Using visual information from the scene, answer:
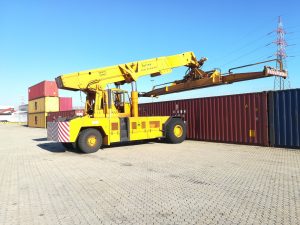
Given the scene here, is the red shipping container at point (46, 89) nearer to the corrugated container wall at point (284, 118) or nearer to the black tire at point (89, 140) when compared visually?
the black tire at point (89, 140)

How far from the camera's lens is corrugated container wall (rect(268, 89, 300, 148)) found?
12000 millimetres

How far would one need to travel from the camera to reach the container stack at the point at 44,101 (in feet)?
148

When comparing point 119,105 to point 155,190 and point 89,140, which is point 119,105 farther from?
point 155,190

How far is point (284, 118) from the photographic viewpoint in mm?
12406

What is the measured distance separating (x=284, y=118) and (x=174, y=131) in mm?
5388

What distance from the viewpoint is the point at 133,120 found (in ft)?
45.9

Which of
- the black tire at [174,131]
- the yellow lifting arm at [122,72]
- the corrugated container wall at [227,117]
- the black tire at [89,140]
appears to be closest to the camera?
the black tire at [89,140]

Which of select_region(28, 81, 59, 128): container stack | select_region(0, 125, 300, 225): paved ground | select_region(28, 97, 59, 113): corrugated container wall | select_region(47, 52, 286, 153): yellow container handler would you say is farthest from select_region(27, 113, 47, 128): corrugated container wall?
select_region(0, 125, 300, 225): paved ground

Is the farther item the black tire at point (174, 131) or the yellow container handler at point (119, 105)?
the black tire at point (174, 131)

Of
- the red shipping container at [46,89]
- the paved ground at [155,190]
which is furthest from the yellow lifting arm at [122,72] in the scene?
the red shipping container at [46,89]

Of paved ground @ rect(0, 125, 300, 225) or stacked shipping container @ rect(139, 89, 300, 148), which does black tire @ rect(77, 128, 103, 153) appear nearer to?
paved ground @ rect(0, 125, 300, 225)

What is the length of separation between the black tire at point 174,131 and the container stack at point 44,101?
33523 millimetres

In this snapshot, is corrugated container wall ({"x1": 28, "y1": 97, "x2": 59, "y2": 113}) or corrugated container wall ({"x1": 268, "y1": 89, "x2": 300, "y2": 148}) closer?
corrugated container wall ({"x1": 268, "y1": 89, "x2": 300, "y2": 148})

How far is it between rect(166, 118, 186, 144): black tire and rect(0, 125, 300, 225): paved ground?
439cm
